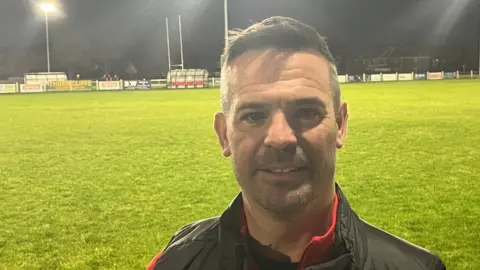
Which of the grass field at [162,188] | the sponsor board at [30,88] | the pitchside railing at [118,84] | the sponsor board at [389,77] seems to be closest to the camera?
the grass field at [162,188]

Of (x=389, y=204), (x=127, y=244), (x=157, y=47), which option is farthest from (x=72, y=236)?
(x=157, y=47)

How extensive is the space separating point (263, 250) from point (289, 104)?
0.47 m

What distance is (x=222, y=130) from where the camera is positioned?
1.84 meters

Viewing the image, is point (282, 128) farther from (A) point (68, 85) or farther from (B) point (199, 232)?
(A) point (68, 85)

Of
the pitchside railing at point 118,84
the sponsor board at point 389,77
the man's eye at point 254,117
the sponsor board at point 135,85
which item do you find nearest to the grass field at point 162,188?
the man's eye at point 254,117

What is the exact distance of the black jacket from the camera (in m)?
1.65

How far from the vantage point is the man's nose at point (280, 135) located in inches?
61.2

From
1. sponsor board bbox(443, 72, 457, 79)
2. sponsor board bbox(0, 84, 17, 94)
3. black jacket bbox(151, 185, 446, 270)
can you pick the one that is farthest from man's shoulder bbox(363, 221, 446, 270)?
sponsor board bbox(443, 72, 457, 79)

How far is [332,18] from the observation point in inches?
2441

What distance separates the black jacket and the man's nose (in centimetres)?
29

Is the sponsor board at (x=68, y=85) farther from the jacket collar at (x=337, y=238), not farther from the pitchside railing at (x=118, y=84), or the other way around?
the jacket collar at (x=337, y=238)

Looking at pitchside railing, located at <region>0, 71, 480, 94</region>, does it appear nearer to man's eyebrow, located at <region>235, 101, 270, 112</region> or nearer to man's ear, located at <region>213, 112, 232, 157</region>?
man's ear, located at <region>213, 112, 232, 157</region>

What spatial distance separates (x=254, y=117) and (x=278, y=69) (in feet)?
0.51

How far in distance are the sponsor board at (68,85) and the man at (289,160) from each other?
47.8m
